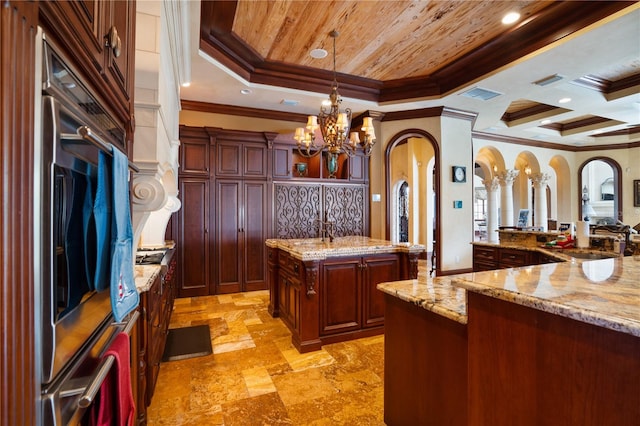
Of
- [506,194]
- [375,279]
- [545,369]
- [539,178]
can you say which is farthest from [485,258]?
[539,178]

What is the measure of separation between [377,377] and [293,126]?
4593mm

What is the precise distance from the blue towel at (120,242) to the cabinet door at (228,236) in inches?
162

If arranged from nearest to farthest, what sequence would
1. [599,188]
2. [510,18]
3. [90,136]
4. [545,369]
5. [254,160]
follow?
[90,136]
[545,369]
[510,18]
[254,160]
[599,188]

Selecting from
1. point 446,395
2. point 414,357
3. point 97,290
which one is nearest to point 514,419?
point 446,395

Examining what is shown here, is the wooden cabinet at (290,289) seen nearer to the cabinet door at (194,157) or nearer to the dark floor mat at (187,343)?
the dark floor mat at (187,343)

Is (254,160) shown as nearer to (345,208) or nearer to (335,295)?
(345,208)

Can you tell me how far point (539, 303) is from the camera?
3.12 feet

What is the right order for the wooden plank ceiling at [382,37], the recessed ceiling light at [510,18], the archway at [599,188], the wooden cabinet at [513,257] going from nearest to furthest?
the wooden plank ceiling at [382,37] → the recessed ceiling light at [510,18] → the wooden cabinet at [513,257] → the archway at [599,188]

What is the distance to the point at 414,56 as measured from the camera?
4.25 metres

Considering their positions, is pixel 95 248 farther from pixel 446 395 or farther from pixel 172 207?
pixel 172 207

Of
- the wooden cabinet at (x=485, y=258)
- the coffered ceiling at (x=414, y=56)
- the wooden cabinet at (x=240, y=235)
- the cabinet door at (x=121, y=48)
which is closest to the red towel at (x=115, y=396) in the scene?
the cabinet door at (x=121, y=48)

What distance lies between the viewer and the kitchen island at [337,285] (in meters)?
2.90

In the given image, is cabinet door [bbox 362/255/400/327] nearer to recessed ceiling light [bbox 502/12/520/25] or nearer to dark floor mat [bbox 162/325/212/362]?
dark floor mat [bbox 162/325/212/362]

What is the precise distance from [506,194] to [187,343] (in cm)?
911
